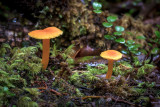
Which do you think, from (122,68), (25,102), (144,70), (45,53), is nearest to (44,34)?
(45,53)

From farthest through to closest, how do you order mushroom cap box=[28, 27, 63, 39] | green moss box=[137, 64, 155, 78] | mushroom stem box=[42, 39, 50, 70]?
green moss box=[137, 64, 155, 78] < mushroom stem box=[42, 39, 50, 70] < mushroom cap box=[28, 27, 63, 39]

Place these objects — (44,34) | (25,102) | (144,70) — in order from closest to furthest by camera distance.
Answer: (25,102), (44,34), (144,70)

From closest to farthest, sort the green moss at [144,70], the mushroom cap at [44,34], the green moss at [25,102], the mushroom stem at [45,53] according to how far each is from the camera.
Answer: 1. the green moss at [25,102]
2. the mushroom cap at [44,34]
3. the mushroom stem at [45,53]
4. the green moss at [144,70]

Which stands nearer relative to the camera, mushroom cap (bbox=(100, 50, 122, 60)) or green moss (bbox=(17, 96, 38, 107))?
green moss (bbox=(17, 96, 38, 107))

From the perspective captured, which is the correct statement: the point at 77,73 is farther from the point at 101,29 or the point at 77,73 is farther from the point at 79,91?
the point at 101,29

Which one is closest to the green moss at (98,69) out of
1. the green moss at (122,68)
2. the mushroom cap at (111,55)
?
the green moss at (122,68)

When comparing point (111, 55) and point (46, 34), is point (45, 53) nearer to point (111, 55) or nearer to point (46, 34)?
point (46, 34)

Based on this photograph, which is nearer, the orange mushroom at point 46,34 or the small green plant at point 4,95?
the small green plant at point 4,95

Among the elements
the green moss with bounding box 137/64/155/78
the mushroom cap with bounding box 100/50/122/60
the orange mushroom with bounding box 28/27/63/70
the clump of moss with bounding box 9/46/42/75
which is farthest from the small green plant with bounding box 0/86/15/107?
the green moss with bounding box 137/64/155/78

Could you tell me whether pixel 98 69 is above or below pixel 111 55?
below

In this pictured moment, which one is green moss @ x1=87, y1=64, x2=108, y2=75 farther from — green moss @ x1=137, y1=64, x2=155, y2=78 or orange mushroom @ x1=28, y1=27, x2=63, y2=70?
orange mushroom @ x1=28, y1=27, x2=63, y2=70

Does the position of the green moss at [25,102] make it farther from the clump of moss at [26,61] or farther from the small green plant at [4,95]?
the clump of moss at [26,61]
